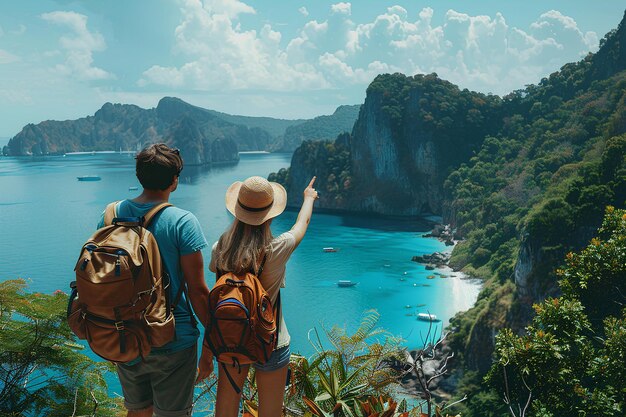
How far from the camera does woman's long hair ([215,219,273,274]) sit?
2344mm

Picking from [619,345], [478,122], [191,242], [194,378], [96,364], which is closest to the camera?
[191,242]

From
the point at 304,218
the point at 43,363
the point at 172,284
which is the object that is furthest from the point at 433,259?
the point at 172,284

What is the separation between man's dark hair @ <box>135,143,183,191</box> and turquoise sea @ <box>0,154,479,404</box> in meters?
12.5

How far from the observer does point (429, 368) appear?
96.1 ft

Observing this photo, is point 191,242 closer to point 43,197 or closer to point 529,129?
point 529,129

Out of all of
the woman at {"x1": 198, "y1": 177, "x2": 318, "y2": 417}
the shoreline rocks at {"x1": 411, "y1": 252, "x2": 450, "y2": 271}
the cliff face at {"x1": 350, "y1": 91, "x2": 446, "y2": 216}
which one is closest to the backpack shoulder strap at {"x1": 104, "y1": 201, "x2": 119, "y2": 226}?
the woman at {"x1": 198, "y1": 177, "x2": 318, "y2": 417}

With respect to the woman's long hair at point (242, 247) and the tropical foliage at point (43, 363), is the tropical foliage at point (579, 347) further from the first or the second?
the woman's long hair at point (242, 247)

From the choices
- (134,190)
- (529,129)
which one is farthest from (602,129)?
(134,190)

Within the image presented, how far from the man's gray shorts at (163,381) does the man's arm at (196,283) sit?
0.59ft

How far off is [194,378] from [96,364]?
191 cm

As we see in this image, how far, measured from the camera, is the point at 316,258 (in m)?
55.0

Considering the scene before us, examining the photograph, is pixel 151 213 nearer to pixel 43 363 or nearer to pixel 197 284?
pixel 197 284

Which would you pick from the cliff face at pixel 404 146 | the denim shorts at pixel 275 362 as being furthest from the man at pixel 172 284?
the cliff face at pixel 404 146

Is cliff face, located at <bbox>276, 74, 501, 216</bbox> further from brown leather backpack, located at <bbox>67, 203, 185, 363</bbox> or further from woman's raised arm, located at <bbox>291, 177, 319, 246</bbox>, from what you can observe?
brown leather backpack, located at <bbox>67, 203, 185, 363</bbox>
